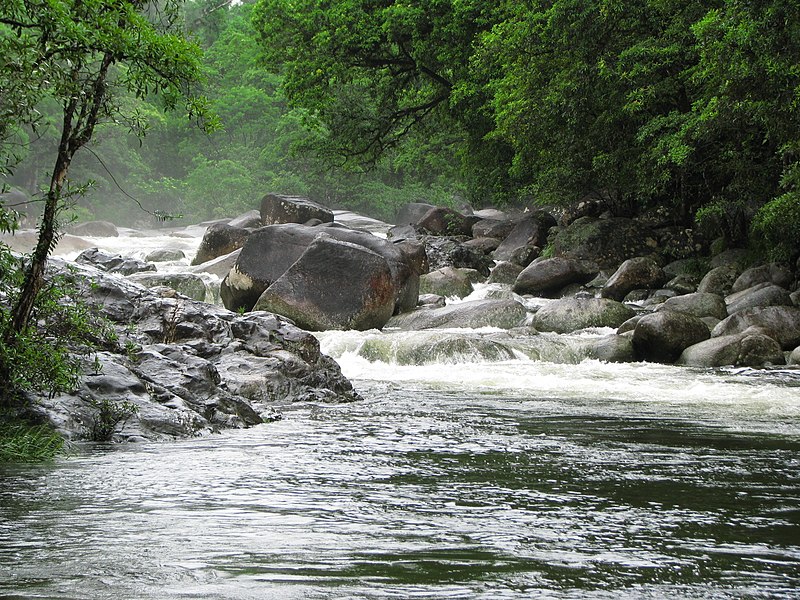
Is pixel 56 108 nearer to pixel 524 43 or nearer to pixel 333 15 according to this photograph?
pixel 333 15

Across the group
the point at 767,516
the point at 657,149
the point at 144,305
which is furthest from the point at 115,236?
the point at 767,516

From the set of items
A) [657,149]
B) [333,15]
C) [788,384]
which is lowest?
[788,384]

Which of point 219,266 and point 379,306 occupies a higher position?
point 219,266

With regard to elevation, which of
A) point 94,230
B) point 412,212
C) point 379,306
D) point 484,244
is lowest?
point 379,306

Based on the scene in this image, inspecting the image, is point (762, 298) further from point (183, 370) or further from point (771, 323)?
point (183, 370)

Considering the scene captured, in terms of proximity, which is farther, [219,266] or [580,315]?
[219,266]

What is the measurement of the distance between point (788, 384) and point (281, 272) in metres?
10.3

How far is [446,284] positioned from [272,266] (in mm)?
5442

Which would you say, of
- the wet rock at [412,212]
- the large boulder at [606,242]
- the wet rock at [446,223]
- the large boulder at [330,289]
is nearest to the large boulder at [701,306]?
the large boulder at [330,289]

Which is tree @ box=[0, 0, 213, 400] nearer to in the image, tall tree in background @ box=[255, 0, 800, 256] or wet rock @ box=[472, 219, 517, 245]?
tall tree in background @ box=[255, 0, 800, 256]

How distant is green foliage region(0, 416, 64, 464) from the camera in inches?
238

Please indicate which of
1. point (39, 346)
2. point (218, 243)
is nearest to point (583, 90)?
point (218, 243)

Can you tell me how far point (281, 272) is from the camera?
1847 cm

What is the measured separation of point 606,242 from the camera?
954 inches
